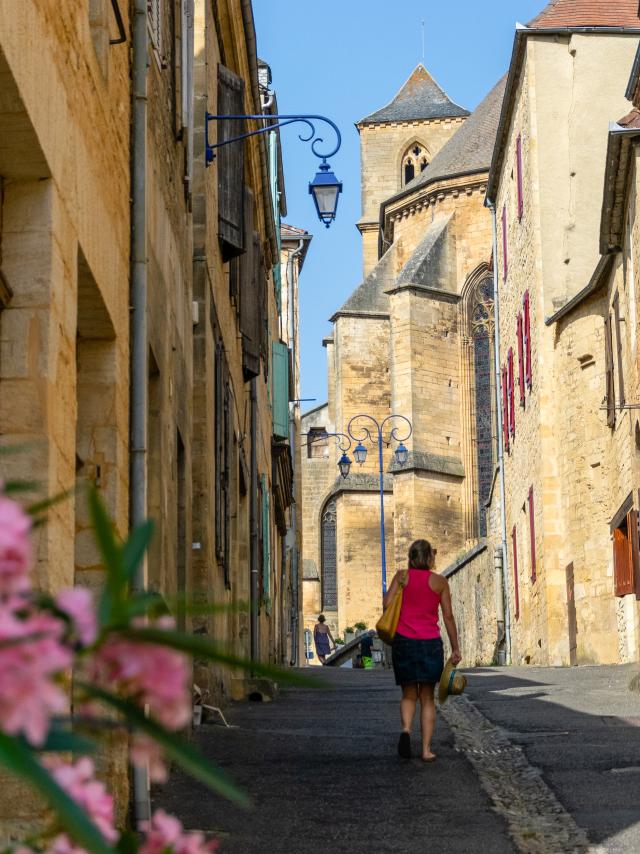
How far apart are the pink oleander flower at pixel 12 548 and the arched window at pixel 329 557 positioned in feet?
180

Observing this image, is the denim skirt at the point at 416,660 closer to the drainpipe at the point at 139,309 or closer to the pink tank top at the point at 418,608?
the pink tank top at the point at 418,608

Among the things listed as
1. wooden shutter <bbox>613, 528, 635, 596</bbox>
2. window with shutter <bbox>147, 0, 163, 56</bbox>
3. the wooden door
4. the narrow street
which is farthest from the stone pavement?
the wooden door

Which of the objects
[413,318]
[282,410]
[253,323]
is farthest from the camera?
→ [413,318]

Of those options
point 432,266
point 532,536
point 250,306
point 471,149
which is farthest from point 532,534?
point 471,149

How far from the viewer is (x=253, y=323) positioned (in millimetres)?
17672

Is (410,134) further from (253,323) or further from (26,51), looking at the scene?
(26,51)

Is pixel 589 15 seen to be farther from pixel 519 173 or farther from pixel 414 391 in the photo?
pixel 414 391

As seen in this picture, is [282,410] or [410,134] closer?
[282,410]

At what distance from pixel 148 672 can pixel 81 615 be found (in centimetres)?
7

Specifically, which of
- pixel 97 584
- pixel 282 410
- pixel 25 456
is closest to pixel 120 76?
pixel 97 584

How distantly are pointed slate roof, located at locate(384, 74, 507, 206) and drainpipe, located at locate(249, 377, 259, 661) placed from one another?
29.8 meters

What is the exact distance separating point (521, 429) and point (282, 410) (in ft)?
13.7

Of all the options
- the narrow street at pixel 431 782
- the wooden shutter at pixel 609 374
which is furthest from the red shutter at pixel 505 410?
the narrow street at pixel 431 782

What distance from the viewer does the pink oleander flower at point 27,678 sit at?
119 centimetres
